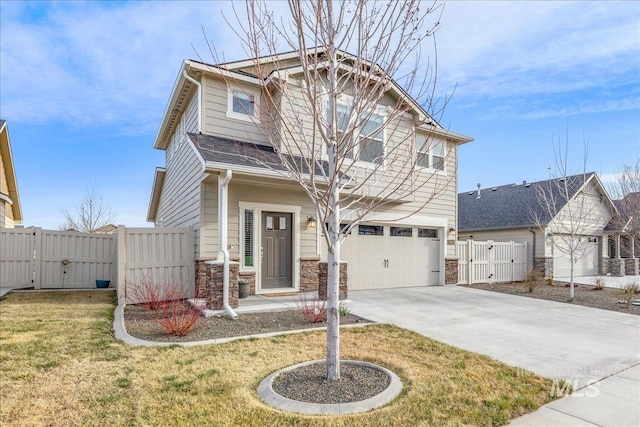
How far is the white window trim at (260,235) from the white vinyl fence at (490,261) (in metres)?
6.95

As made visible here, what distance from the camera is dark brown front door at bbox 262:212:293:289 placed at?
970cm

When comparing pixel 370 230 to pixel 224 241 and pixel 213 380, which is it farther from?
pixel 213 380

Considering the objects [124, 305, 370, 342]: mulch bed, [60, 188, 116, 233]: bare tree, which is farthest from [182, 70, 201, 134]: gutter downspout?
[60, 188, 116, 233]: bare tree

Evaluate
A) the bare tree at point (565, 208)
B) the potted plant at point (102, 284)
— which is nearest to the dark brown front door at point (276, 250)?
the potted plant at point (102, 284)

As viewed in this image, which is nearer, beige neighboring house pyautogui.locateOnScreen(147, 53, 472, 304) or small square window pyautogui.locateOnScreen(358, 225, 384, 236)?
beige neighboring house pyautogui.locateOnScreen(147, 53, 472, 304)

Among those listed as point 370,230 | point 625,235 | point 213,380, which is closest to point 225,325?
point 213,380

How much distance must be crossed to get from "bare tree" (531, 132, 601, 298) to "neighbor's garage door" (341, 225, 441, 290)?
429cm

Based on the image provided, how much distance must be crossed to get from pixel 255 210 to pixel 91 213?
20.6m

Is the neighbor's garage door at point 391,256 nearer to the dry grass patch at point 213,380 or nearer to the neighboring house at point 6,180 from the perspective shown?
the dry grass patch at point 213,380

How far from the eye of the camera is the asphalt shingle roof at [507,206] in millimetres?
17655

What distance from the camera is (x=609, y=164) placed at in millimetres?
16391

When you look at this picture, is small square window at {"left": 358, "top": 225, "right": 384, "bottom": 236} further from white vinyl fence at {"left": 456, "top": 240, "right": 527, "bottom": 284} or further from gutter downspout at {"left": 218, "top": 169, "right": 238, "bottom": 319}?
gutter downspout at {"left": 218, "top": 169, "right": 238, "bottom": 319}

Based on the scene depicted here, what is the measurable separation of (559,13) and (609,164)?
12848mm

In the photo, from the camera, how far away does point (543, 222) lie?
1692cm
